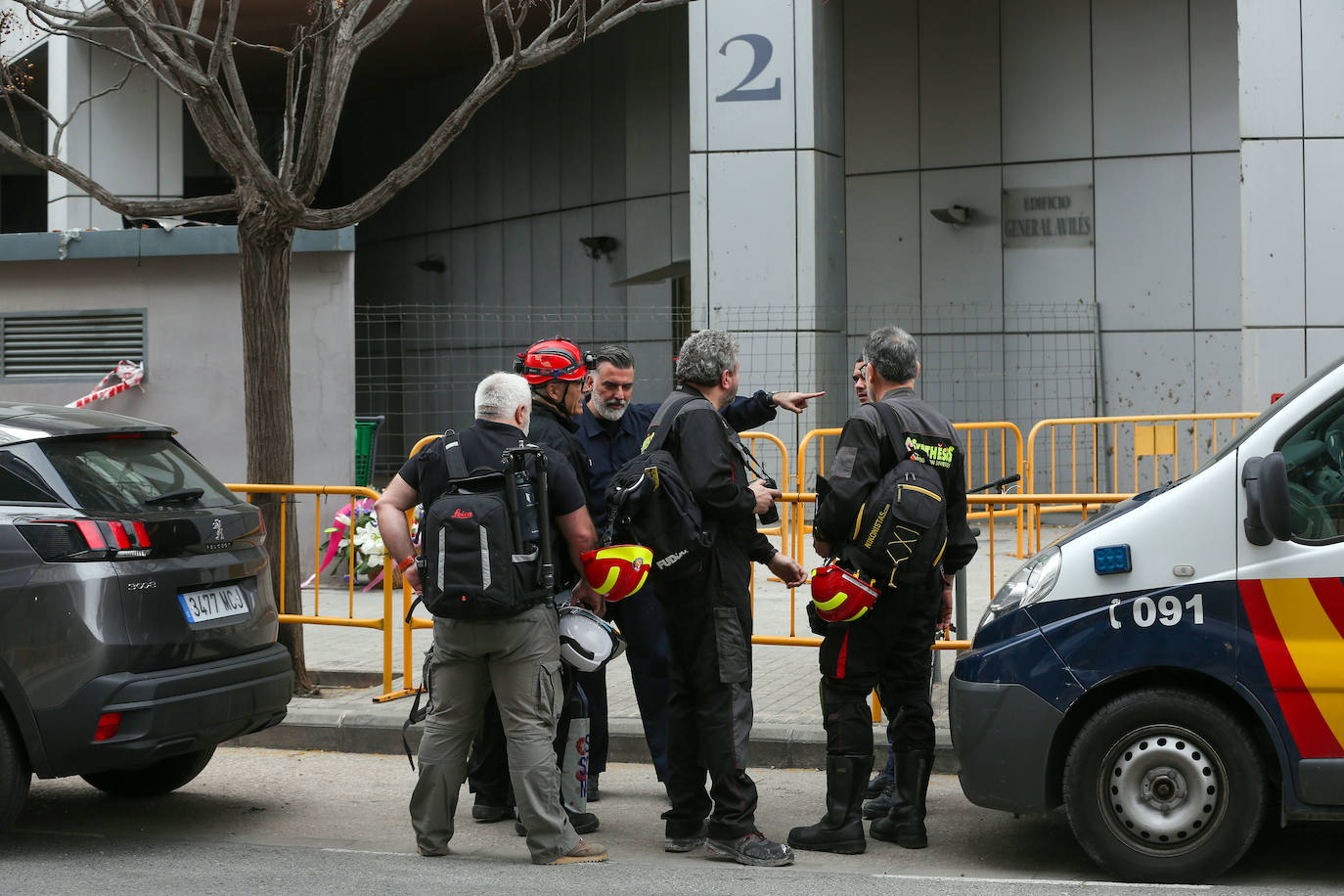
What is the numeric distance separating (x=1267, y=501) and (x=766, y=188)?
35.9 feet

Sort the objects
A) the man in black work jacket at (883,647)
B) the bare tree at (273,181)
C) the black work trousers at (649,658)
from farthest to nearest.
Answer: the bare tree at (273,181) → the black work trousers at (649,658) → the man in black work jacket at (883,647)

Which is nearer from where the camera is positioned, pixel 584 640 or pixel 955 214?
pixel 584 640

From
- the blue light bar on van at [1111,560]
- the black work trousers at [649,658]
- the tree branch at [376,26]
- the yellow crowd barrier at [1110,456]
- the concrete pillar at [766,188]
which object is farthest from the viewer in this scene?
the concrete pillar at [766,188]

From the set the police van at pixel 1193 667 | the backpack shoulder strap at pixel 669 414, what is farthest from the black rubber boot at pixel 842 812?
the backpack shoulder strap at pixel 669 414

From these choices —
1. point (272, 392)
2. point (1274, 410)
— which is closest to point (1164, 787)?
point (1274, 410)

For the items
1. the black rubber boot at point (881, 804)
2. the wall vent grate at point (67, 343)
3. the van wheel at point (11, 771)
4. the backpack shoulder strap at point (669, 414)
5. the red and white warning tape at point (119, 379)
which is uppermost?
the wall vent grate at point (67, 343)

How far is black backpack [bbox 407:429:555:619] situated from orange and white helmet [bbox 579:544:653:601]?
19 centimetres

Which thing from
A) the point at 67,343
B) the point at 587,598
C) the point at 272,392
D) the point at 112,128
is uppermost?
the point at 112,128

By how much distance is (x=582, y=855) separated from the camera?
18.1 feet

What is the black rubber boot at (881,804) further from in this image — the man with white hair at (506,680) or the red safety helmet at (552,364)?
the red safety helmet at (552,364)

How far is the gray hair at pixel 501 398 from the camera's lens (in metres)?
5.44

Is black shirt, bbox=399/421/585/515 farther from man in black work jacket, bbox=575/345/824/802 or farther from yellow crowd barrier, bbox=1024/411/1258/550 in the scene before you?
yellow crowd barrier, bbox=1024/411/1258/550

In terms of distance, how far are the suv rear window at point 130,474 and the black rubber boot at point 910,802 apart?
9.97 feet

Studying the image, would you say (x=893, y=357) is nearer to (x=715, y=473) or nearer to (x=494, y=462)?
(x=715, y=473)
